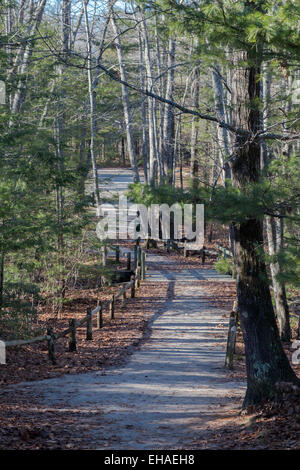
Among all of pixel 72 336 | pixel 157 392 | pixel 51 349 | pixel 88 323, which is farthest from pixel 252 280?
pixel 88 323

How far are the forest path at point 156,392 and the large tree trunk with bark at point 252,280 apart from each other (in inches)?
39.4

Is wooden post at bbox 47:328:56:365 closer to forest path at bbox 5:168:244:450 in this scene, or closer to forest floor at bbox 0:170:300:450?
forest floor at bbox 0:170:300:450

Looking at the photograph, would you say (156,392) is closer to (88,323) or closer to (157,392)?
(157,392)

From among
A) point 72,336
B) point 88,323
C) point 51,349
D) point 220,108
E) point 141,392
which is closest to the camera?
point 220,108

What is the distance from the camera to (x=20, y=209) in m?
11.4

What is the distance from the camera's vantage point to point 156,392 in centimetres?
931

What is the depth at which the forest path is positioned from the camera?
707 centimetres

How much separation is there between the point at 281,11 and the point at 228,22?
27.3 inches

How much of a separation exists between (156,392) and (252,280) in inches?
116

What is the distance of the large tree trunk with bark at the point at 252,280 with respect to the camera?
7527 mm

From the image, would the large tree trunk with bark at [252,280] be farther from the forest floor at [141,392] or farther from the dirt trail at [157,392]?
the dirt trail at [157,392]

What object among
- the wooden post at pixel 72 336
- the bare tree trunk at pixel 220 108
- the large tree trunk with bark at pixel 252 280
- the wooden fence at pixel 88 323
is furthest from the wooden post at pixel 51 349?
the large tree trunk with bark at pixel 252 280
